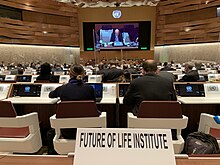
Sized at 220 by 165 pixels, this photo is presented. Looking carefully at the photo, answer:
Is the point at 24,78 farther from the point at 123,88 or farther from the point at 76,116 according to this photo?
the point at 76,116

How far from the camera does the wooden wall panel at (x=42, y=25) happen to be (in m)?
15.2

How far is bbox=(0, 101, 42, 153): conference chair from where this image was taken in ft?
8.04

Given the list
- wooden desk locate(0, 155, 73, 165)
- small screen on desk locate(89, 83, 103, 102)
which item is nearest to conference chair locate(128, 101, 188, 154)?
wooden desk locate(0, 155, 73, 165)

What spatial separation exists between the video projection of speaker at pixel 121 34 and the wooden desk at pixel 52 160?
18426mm

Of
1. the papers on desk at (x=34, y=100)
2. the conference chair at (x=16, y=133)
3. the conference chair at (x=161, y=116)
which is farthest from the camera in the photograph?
the papers on desk at (x=34, y=100)

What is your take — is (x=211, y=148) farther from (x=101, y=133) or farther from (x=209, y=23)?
(x=209, y=23)

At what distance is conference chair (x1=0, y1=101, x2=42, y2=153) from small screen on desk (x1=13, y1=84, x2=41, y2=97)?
133cm

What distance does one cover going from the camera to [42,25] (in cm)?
1723

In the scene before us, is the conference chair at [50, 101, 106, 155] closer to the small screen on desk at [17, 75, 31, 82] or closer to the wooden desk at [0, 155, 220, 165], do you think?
the wooden desk at [0, 155, 220, 165]

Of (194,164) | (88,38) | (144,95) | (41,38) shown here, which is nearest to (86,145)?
(194,164)

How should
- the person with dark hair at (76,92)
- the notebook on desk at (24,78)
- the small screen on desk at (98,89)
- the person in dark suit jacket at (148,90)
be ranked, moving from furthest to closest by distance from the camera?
the notebook on desk at (24,78) → the small screen on desk at (98,89) → the person with dark hair at (76,92) → the person in dark suit jacket at (148,90)

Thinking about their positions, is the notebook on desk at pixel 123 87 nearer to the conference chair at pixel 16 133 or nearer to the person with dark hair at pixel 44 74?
the conference chair at pixel 16 133

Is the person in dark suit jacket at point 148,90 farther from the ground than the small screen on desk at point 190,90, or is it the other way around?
the person in dark suit jacket at point 148,90

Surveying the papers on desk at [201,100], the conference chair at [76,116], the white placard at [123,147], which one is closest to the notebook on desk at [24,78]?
the papers on desk at [201,100]
